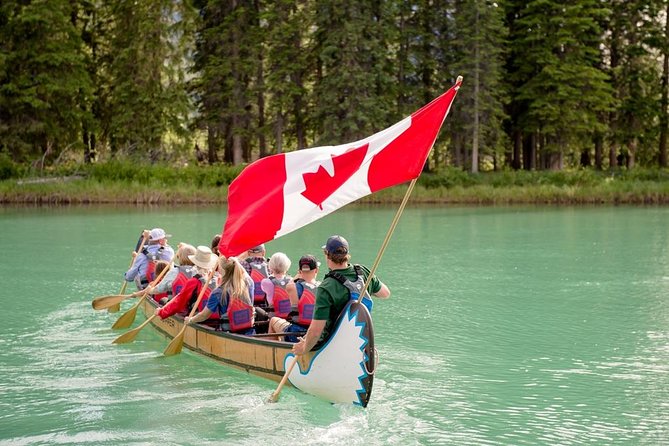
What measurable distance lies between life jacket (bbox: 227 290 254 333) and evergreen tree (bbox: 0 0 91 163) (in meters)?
39.1

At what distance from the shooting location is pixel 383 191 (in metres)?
42.4

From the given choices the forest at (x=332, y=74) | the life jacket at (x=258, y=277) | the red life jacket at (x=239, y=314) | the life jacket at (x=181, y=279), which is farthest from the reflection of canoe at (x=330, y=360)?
the forest at (x=332, y=74)

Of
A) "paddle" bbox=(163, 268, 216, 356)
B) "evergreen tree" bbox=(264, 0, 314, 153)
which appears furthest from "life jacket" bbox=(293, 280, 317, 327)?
"evergreen tree" bbox=(264, 0, 314, 153)

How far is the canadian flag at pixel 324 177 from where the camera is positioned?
8.43 metres

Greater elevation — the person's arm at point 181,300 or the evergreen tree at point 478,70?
the evergreen tree at point 478,70

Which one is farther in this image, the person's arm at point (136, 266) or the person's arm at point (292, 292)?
the person's arm at point (136, 266)

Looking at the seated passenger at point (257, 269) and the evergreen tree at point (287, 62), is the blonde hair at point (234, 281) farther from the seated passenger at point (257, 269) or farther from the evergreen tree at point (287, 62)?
the evergreen tree at point (287, 62)

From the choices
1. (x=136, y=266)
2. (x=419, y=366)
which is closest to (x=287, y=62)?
(x=136, y=266)

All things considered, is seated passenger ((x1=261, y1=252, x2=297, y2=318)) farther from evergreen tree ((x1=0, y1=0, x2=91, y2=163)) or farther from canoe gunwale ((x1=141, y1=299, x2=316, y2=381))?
evergreen tree ((x1=0, y1=0, x2=91, y2=163))

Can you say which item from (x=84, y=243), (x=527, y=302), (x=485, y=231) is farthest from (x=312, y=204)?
(x=485, y=231)

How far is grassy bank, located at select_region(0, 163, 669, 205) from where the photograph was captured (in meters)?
41.3

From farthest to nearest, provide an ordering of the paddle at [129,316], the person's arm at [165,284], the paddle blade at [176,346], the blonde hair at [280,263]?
the paddle at [129,316] → the person's arm at [165,284] → the paddle blade at [176,346] → the blonde hair at [280,263]

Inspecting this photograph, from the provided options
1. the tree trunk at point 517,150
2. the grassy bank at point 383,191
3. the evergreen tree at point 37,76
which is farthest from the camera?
the tree trunk at point 517,150

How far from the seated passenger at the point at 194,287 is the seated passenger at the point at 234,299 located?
656mm
